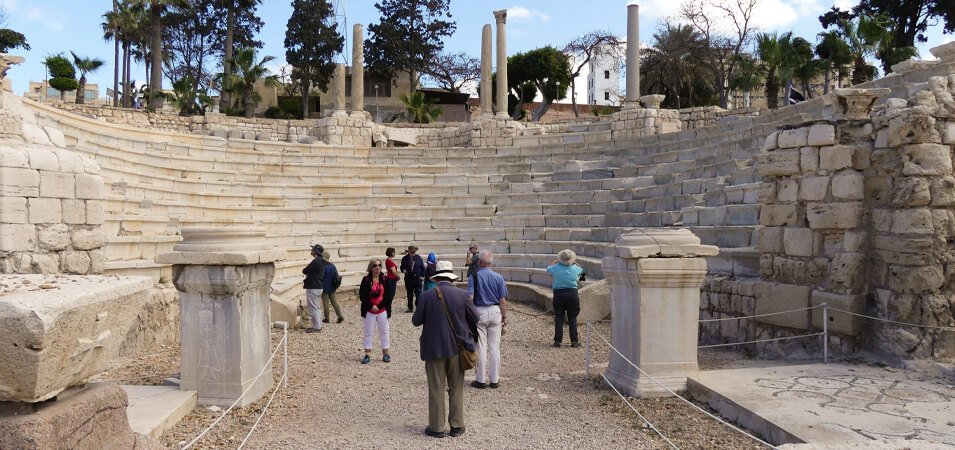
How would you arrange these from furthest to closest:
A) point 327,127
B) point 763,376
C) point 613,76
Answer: point 613,76 → point 327,127 → point 763,376

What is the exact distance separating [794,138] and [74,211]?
338 inches

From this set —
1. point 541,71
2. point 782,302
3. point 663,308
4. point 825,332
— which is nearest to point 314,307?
point 663,308

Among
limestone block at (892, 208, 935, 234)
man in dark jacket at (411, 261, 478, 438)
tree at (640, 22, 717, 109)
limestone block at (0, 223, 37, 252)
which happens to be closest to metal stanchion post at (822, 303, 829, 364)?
limestone block at (892, 208, 935, 234)

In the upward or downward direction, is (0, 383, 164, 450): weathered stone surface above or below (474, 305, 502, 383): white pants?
above

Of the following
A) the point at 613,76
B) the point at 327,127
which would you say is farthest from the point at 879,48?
the point at 613,76

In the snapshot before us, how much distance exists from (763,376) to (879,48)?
25805 mm

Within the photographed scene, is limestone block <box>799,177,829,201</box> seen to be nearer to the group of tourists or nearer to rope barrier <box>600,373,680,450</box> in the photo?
the group of tourists

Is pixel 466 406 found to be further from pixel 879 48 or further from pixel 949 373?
pixel 879 48

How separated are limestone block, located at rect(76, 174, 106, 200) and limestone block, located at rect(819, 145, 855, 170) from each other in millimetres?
8602

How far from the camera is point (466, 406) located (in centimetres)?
649

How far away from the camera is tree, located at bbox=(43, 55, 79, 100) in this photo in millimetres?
35156

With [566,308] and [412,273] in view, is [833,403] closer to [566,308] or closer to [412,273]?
[566,308]

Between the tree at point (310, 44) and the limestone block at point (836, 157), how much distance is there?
125 feet

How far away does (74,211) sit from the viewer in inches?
316
